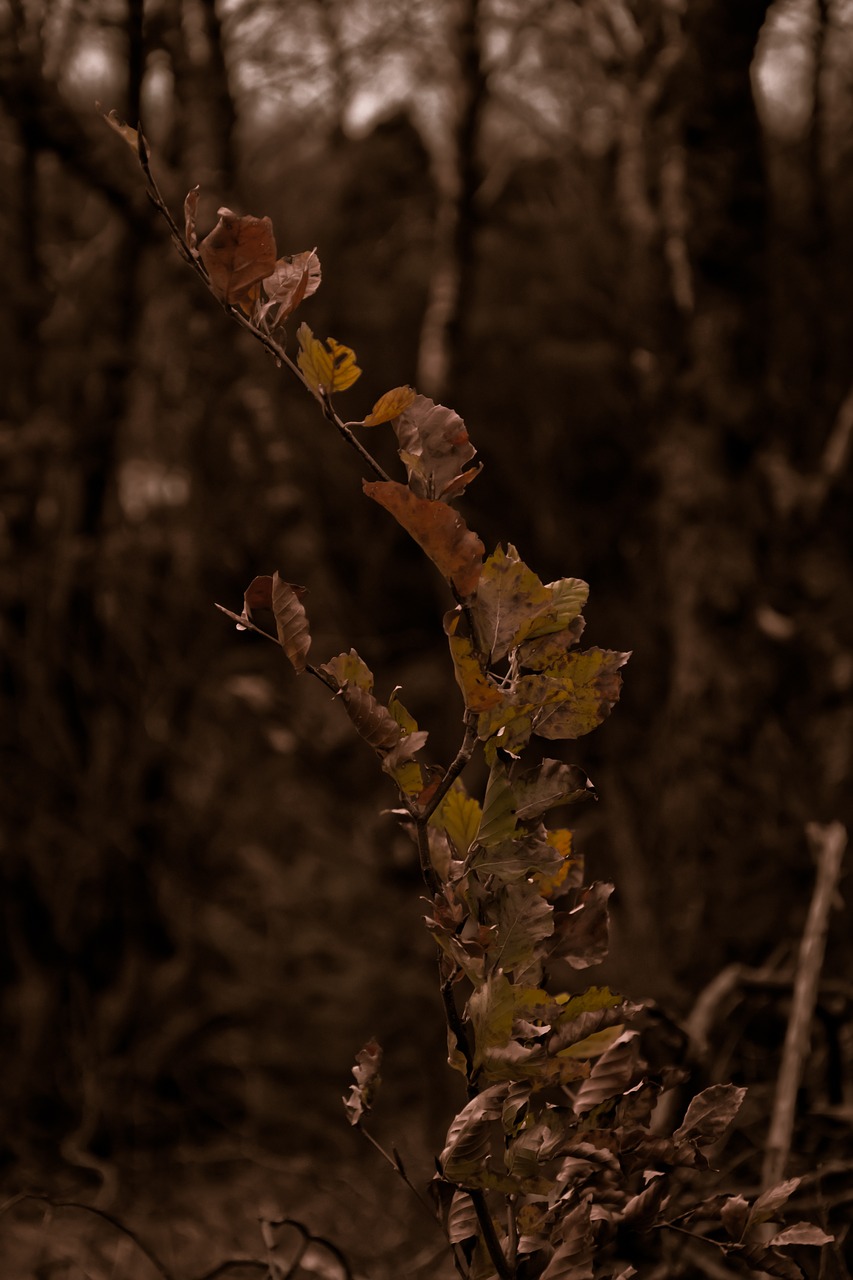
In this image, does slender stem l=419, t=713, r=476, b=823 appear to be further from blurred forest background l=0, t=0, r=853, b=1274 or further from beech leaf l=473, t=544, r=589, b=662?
blurred forest background l=0, t=0, r=853, b=1274

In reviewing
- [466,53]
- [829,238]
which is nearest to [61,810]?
[466,53]

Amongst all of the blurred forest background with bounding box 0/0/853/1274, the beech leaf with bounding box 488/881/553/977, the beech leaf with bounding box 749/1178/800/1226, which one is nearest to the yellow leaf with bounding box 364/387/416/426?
the beech leaf with bounding box 488/881/553/977

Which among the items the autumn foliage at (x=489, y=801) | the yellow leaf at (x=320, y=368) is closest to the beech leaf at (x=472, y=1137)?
the autumn foliage at (x=489, y=801)

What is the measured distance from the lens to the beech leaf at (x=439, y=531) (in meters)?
0.54

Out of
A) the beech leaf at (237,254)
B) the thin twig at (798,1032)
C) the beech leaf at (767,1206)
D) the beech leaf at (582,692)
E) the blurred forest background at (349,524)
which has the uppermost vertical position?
the beech leaf at (237,254)

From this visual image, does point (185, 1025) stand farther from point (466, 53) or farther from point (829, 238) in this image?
point (829, 238)

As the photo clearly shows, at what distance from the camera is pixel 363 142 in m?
3.81

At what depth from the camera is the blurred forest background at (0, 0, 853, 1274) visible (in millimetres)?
2154

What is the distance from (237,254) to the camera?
57 cm

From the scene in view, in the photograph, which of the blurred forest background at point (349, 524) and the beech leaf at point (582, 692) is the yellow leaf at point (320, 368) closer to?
the beech leaf at point (582, 692)

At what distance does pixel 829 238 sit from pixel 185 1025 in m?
3.22

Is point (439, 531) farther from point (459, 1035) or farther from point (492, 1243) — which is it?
point (492, 1243)

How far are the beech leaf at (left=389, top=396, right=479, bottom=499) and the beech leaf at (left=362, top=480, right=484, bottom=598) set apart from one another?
0.09 feet

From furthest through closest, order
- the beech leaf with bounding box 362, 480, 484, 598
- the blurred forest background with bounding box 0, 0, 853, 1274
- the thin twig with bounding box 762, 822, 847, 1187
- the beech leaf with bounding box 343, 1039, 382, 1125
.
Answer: the blurred forest background with bounding box 0, 0, 853, 1274
the thin twig with bounding box 762, 822, 847, 1187
the beech leaf with bounding box 343, 1039, 382, 1125
the beech leaf with bounding box 362, 480, 484, 598
